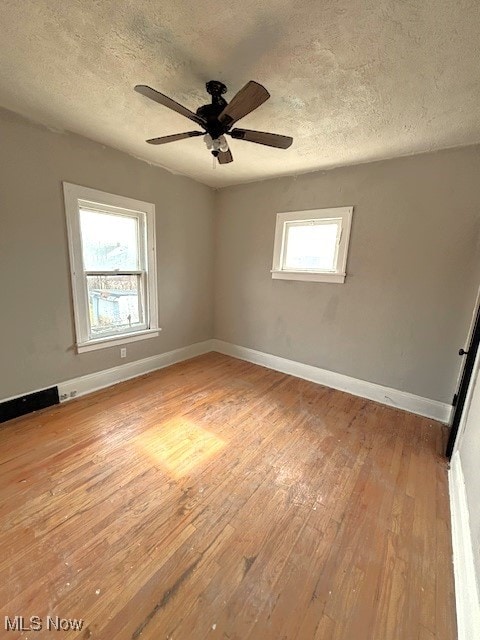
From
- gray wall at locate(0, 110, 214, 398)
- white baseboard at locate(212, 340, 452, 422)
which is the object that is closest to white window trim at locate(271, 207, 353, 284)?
white baseboard at locate(212, 340, 452, 422)

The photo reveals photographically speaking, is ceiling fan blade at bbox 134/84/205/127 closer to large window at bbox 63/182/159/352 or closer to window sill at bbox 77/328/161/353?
large window at bbox 63/182/159/352

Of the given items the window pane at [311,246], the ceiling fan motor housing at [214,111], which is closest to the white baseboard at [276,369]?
the window pane at [311,246]

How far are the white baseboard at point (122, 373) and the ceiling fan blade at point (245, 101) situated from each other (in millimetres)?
2664

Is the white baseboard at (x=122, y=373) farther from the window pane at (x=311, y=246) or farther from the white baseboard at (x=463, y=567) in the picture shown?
the white baseboard at (x=463, y=567)

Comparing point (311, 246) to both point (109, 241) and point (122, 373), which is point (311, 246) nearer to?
point (109, 241)

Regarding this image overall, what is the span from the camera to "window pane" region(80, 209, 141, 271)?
2557mm

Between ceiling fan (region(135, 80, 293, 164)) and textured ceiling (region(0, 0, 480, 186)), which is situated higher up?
textured ceiling (region(0, 0, 480, 186))

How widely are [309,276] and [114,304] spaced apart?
7.70 ft

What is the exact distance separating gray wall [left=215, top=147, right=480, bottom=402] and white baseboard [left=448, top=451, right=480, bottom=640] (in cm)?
117

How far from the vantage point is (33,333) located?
7.49 ft

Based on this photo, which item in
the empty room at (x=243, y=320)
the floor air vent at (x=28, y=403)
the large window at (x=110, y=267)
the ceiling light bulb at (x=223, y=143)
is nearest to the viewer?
the empty room at (x=243, y=320)

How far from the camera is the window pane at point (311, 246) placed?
2.96m

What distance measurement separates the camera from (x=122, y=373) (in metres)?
3.00

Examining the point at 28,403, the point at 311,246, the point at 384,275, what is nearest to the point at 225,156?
the point at 311,246
